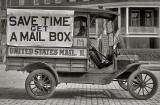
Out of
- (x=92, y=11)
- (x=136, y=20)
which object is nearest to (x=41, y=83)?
(x=92, y=11)

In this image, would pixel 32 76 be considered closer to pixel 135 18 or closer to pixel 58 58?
pixel 58 58

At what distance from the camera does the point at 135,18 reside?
37.6 m

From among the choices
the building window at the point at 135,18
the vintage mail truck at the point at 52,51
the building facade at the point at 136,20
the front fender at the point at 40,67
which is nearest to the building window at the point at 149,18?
the building facade at the point at 136,20

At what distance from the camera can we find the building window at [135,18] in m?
37.3

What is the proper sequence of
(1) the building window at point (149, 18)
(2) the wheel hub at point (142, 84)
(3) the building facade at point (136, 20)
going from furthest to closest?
(1) the building window at point (149, 18) < (3) the building facade at point (136, 20) < (2) the wheel hub at point (142, 84)

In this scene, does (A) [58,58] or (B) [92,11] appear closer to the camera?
(A) [58,58]

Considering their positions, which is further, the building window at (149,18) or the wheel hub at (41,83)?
the building window at (149,18)

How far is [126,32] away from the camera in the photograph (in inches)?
1384

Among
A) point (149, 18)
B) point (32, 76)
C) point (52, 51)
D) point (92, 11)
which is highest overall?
point (149, 18)

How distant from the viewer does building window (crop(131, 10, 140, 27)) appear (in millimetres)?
37331

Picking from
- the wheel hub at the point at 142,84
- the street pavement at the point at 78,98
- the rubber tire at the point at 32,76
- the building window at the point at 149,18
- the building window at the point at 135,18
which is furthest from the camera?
the building window at the point at 135,18

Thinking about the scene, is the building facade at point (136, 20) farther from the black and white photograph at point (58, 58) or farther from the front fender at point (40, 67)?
the front fender at point (40, 67)

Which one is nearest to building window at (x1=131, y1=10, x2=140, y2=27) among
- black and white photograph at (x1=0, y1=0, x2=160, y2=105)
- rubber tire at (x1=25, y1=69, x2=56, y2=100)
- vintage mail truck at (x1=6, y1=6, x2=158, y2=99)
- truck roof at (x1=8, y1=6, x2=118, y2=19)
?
truck roof at (x1=8, y1=6, x2=118, y2=19)

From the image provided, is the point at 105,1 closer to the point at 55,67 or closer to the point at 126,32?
the point at 126,32
